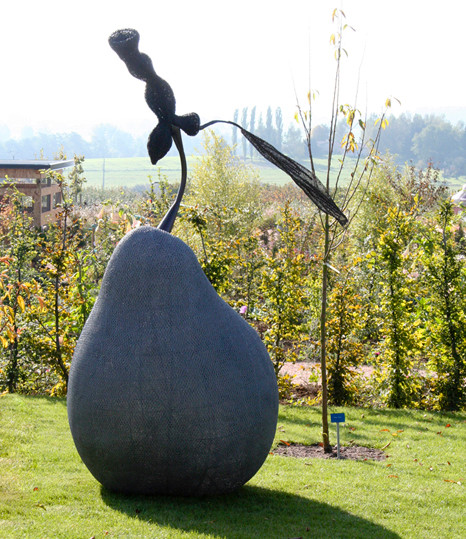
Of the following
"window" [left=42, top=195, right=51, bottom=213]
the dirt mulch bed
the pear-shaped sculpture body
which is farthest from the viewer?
"window" [left=42, top=195, right=51, bottom=213]

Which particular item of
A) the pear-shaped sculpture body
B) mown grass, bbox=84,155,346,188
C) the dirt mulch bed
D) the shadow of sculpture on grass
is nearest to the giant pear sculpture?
the pear-shaped sculpture body

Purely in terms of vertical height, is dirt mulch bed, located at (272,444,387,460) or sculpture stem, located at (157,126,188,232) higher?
sculpture stem, located at (157,126,188,232)

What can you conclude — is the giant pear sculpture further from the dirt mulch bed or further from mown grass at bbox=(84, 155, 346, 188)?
mown grass at bbox=(84, 155, 346, 188)

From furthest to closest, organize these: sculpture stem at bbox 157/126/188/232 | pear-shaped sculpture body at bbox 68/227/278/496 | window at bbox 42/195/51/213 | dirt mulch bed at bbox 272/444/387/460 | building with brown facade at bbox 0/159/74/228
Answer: window at bbox 42/195/51/213 < building with brown facade at bbox 0/159/74/228 < dirt mulch bed at bbox 272/444/387/460 < sculpture stem at bbox 157/126/188/232 < pear-shaped sculpture body at bbox 68/227/278/496

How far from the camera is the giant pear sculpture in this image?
4.60 m

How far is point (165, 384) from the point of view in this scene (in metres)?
4.57

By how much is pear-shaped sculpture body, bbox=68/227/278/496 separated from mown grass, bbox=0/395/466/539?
0.27 meters

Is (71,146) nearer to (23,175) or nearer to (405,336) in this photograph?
(23,175)

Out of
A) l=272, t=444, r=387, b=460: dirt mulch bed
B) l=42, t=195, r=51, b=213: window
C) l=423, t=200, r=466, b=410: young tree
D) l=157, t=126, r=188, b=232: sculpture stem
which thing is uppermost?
l=42, t=195, r=51, b=213: window

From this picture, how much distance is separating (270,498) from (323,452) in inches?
86.0

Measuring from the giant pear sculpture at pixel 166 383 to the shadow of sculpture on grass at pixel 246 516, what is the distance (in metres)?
0.11

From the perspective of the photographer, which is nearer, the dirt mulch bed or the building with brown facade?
the dirt mulch bed

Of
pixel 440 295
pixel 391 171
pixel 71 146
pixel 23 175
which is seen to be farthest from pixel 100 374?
pixel 71 146

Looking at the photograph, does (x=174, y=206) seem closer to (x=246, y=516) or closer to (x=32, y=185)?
(x=246, y=516)
